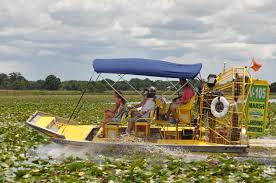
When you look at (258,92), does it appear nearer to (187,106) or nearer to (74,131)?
(187,106)

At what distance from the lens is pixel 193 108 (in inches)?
488

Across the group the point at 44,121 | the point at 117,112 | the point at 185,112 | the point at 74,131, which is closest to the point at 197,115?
the point at 185,112

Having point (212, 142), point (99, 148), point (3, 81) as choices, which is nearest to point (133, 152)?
point (99, 148)

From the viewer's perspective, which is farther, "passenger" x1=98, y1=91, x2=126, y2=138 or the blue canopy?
"passenger" x1=98, y1=91, x2=126, y2=138

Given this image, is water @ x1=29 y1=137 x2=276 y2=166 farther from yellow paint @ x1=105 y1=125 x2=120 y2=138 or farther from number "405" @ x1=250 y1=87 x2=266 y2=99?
number "405" @ x1=250 y1=87 x2=266 y2=99

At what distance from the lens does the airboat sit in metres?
11.2

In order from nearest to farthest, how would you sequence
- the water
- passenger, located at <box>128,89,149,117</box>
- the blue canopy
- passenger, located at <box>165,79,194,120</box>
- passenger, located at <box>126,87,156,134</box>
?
the water < the blue canopy < passenger, located at <box>165,79,194,120</box> < passenger, located at <box>126,87,156,134</box> < passenger, located at <box>128,89,149,117</box>

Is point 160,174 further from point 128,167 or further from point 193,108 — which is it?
point 193,108

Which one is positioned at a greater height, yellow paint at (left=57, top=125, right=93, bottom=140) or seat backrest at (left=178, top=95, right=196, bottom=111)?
seat backrest at (left=178, top=95, right=196, bottom=111)

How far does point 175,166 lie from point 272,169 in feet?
6.42

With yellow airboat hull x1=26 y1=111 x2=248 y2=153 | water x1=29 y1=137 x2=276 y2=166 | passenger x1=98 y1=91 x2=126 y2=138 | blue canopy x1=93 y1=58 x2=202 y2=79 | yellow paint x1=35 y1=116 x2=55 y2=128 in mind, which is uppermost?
blue canopy x1=93 y1=58 x2=202 y2=79

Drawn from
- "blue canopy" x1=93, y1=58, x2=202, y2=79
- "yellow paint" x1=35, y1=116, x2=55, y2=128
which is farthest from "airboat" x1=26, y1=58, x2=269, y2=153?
"yellow paint" x1=35, y1=116, x2=55, y2=128

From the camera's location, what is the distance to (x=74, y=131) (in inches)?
505

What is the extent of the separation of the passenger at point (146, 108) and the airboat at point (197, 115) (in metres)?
0.10
